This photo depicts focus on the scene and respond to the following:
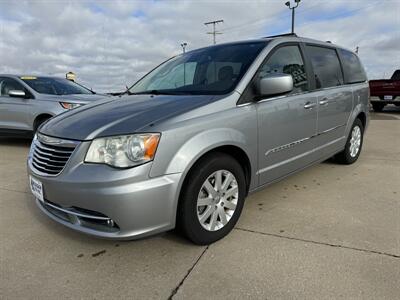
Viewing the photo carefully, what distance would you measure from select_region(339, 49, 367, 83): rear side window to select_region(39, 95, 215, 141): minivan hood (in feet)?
9.53

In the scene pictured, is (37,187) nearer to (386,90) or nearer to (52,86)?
(52,86)

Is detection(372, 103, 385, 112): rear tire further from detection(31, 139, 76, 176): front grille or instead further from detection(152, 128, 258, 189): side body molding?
detection(31, 139, 76, 176): front grille

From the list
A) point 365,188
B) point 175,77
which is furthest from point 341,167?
point 175,77

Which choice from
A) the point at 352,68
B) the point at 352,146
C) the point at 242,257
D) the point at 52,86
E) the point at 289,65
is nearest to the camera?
the point at 242,257

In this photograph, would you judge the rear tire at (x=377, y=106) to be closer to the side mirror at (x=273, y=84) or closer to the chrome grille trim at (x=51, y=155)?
the side mirror at (x=273, y=84)

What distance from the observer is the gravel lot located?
2260 millimetres

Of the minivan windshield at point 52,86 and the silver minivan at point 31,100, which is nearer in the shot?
the silver minivan at point 31,100

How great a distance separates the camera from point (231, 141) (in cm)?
281

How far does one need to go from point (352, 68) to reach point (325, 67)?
105 centimetres

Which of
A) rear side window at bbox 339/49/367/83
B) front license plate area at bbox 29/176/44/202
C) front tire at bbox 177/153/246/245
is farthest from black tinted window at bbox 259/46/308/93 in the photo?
front license plate area at bbox 29/176/44/202

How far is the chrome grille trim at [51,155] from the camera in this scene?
99.8 inches

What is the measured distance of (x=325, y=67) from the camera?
4328 millimetres

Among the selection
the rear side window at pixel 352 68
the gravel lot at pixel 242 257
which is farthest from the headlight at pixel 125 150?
the rear side window at pixel 352 68

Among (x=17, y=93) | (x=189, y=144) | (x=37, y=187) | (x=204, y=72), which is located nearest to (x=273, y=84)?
(x=204, y=72)
